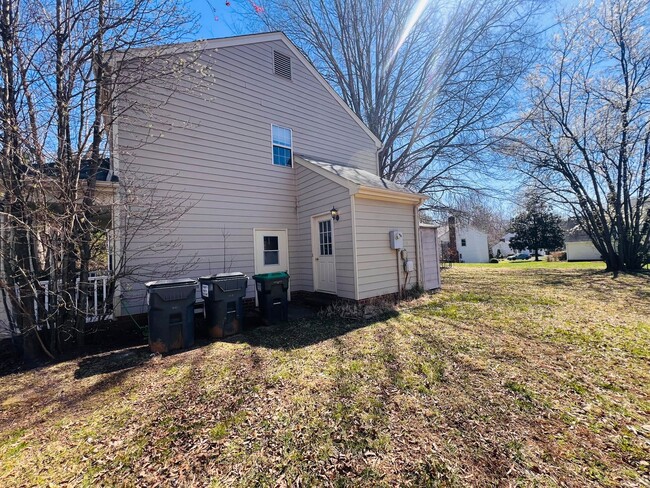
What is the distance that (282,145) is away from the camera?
7895mm

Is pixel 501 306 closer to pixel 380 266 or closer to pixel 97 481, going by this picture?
pixel 380 266

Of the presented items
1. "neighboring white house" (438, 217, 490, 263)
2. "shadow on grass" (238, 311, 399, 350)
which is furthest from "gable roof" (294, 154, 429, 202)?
"neighboring white house" (438, 217, 490, 263)

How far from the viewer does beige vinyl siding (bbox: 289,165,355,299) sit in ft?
21.0

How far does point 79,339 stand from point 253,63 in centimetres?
752

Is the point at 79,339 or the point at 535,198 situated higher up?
the point at 535,198

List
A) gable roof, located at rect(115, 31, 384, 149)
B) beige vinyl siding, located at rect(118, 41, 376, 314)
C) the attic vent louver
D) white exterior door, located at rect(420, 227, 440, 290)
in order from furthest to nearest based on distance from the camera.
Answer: white exterior door, located at rect(420, 227, 440, 290), the attic vent louver, beige vinyl siding, located at rect(118, 41, 376, 314), gable roof, located at rect(115, 31, 384, 149)

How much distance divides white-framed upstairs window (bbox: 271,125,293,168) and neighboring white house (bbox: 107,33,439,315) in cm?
3

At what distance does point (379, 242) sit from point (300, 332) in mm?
3058

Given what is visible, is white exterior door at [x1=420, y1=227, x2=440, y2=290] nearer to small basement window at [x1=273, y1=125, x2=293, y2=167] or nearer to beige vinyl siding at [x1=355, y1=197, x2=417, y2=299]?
beige vinyl siding at [x1=355, y1=197, x2=417, y2=299]

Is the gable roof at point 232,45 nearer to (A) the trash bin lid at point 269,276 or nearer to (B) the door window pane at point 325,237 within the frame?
(A) the trash bin lid at point 269,276

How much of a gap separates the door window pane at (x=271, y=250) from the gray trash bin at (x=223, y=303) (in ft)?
7.66

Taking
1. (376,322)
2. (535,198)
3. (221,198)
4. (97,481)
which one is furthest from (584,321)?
(535,198)

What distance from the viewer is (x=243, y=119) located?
7.18 metres

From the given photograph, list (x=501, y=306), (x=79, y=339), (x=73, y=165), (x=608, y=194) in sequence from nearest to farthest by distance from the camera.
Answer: (x=73, y=165), (x=79, y=339), (x=501, y=306), (x=608, y=194)
